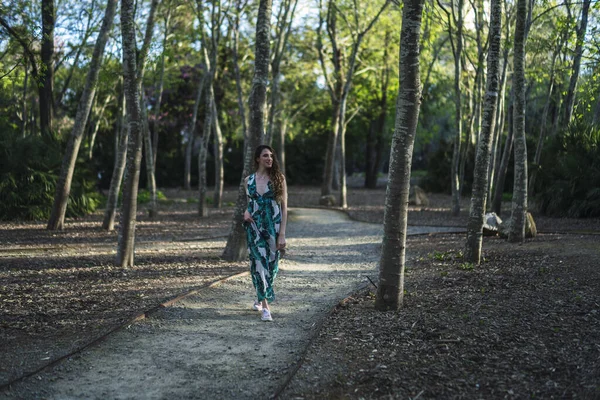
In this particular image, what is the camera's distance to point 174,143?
4156cm

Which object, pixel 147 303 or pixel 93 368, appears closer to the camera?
pixel 93 368

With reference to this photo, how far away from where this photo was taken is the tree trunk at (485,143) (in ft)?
32.8

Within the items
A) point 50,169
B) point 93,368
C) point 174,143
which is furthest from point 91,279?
point 174,143

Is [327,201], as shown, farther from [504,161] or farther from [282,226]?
[282,226]

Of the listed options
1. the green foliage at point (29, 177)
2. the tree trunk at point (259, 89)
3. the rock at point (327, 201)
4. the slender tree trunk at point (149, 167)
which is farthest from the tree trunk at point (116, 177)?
the rock at point (327, 201)

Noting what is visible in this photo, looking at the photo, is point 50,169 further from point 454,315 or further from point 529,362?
point 529,362

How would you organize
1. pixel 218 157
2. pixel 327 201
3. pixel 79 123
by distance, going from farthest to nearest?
pixel 327 201 → pixel 218 157 → pixel 79 123

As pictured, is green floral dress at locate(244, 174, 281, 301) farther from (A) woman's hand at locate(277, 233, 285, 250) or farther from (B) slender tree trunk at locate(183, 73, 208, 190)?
(B) slender tree trunk at locate(183, 73, 208, 190)

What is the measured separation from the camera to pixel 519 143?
476 inches

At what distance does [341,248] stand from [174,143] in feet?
97.1

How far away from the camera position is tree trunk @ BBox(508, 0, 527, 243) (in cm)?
1170

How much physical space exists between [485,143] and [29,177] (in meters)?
13.1

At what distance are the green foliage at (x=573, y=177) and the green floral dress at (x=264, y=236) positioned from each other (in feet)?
42.5

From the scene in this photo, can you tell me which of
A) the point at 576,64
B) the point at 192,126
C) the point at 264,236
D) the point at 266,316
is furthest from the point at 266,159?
the point at 192,126
